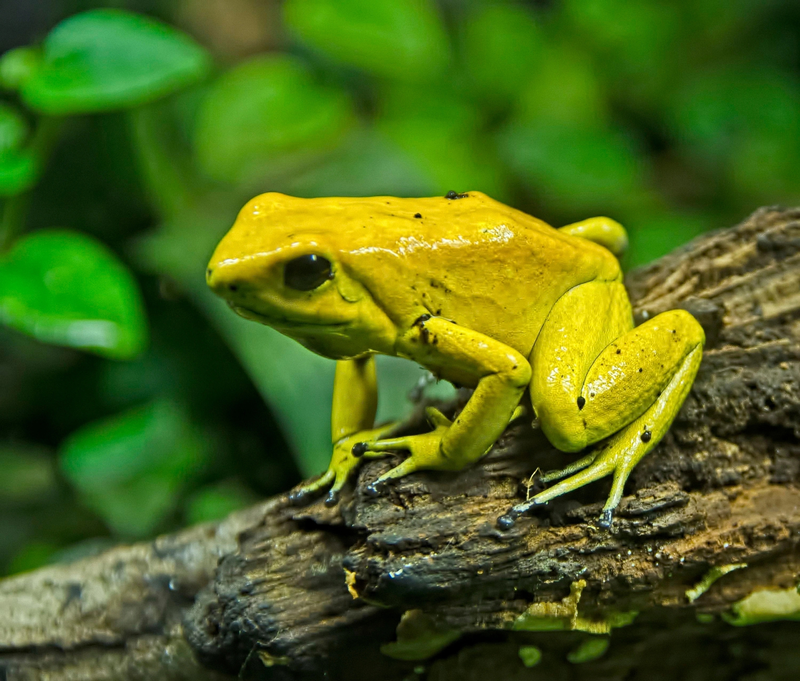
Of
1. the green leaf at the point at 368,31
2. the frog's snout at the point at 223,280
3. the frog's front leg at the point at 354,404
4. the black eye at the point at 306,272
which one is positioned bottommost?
the frog's front leg at the point at 354,404

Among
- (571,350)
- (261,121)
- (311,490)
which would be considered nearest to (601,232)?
(571,350)

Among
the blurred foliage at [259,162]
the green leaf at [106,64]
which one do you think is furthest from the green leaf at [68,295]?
the green leaf at [106,64]

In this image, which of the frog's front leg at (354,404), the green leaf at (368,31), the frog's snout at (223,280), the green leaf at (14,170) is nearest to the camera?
the frog's snout at (223,280)

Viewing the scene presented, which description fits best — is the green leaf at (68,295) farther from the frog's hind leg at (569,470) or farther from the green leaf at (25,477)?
the frog's hind leg at (569,470)

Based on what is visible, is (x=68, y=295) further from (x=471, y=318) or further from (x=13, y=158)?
(x=471, y=318)

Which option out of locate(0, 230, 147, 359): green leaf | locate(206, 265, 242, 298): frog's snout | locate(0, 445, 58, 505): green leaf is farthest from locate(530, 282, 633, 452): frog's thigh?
locate(0, 445, 58, 505): green leaf

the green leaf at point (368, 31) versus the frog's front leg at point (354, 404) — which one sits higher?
the green leaf at point (368, 31)

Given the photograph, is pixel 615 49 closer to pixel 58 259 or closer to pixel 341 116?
pixel 341 116
